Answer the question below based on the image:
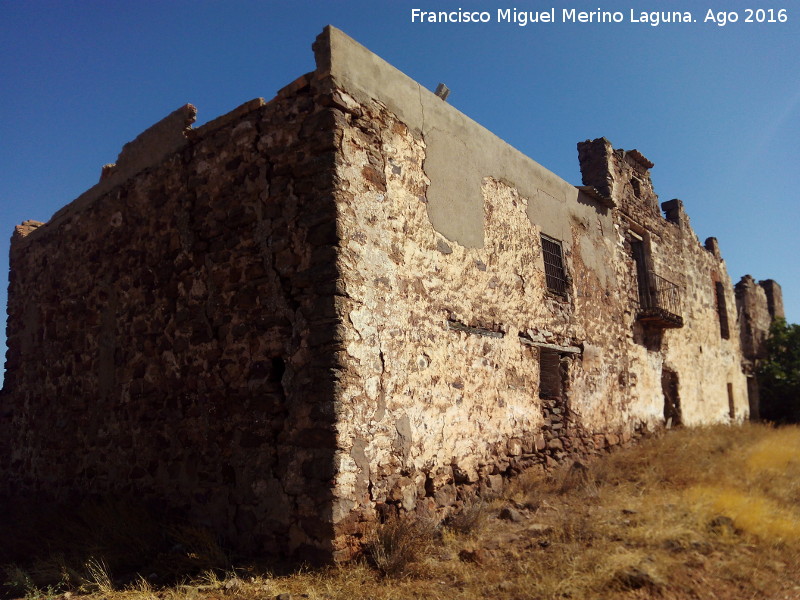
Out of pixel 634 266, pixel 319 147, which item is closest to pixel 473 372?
pixel 319 147

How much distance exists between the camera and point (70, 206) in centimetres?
886

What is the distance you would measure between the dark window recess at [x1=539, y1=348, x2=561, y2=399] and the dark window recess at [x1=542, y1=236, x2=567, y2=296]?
0.92 meters

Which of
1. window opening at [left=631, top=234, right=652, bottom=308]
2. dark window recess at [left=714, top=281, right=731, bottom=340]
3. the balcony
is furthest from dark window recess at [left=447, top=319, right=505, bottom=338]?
dark window recess at [left=714, top=281, right=731, bottom=340]

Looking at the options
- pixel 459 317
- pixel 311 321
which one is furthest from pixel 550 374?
pixel 311 321

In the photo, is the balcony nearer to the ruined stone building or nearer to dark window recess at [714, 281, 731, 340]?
the ruined stone building

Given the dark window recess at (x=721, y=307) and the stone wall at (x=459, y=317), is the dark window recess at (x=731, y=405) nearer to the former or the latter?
the dark window recess at (x=721, y=307)

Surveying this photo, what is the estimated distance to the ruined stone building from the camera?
5.48 metres

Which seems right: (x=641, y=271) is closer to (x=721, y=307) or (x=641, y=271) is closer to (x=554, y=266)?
(x=554, y=266)

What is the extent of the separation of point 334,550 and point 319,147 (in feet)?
11.4

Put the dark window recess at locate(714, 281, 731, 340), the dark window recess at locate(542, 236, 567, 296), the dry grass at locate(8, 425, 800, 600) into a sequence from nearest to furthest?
the dry grass at locate(8, 425, 800, 600) < the dark window recess at locate(542, 236, 567, 296) < the dark window recess at locate(714, 281, 731, 340)

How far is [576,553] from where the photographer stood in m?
5.21

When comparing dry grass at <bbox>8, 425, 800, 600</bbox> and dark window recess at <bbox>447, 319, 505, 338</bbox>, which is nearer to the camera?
dry grass at <bbox>8, 425, 800, 600</bbox>

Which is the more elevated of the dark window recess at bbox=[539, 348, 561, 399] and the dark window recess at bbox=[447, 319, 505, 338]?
Answer: the dark window recess at bbox=[447, 319, 505, 338]

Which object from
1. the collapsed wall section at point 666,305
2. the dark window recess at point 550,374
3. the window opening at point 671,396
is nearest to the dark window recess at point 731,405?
the collapsed wall section at point 666,305
